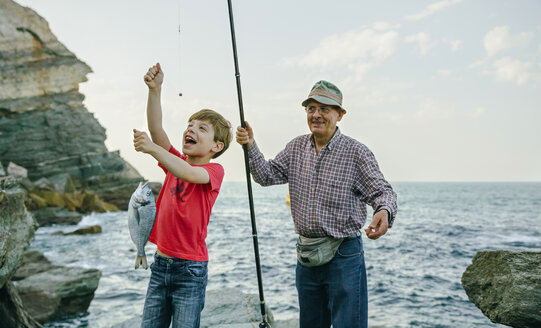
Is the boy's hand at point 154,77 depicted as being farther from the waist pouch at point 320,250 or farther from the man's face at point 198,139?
the waist pouch at point 320,250

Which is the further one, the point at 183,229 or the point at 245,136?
the point at 245,136

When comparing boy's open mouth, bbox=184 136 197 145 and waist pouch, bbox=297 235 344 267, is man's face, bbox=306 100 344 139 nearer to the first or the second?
waist pouch, bbox=297 235 344 267

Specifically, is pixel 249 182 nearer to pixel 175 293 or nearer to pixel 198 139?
pixel 198 139

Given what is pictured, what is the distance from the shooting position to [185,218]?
2906mm

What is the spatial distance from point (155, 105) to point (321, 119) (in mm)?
1401

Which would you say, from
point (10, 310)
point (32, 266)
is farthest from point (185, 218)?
point (32, 266)

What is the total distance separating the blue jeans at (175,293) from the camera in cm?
283

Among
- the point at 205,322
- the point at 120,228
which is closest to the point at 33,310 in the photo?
the point at 205,322

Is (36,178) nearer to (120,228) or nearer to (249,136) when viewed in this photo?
(120,228)

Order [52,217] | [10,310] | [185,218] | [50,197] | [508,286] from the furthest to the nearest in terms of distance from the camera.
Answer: [50,197]
[52,217]
[10,310]
[508,286]
[185,218]

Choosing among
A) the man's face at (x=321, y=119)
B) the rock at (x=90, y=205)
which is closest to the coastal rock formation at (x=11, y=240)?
the man's face at (x=321, y=119)

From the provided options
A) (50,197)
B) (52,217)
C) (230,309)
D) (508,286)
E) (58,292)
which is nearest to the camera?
(508,286)

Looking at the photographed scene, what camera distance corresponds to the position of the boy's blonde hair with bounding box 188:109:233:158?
3.14 m

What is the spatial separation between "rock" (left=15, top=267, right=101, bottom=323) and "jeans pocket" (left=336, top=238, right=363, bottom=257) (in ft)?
22.6
